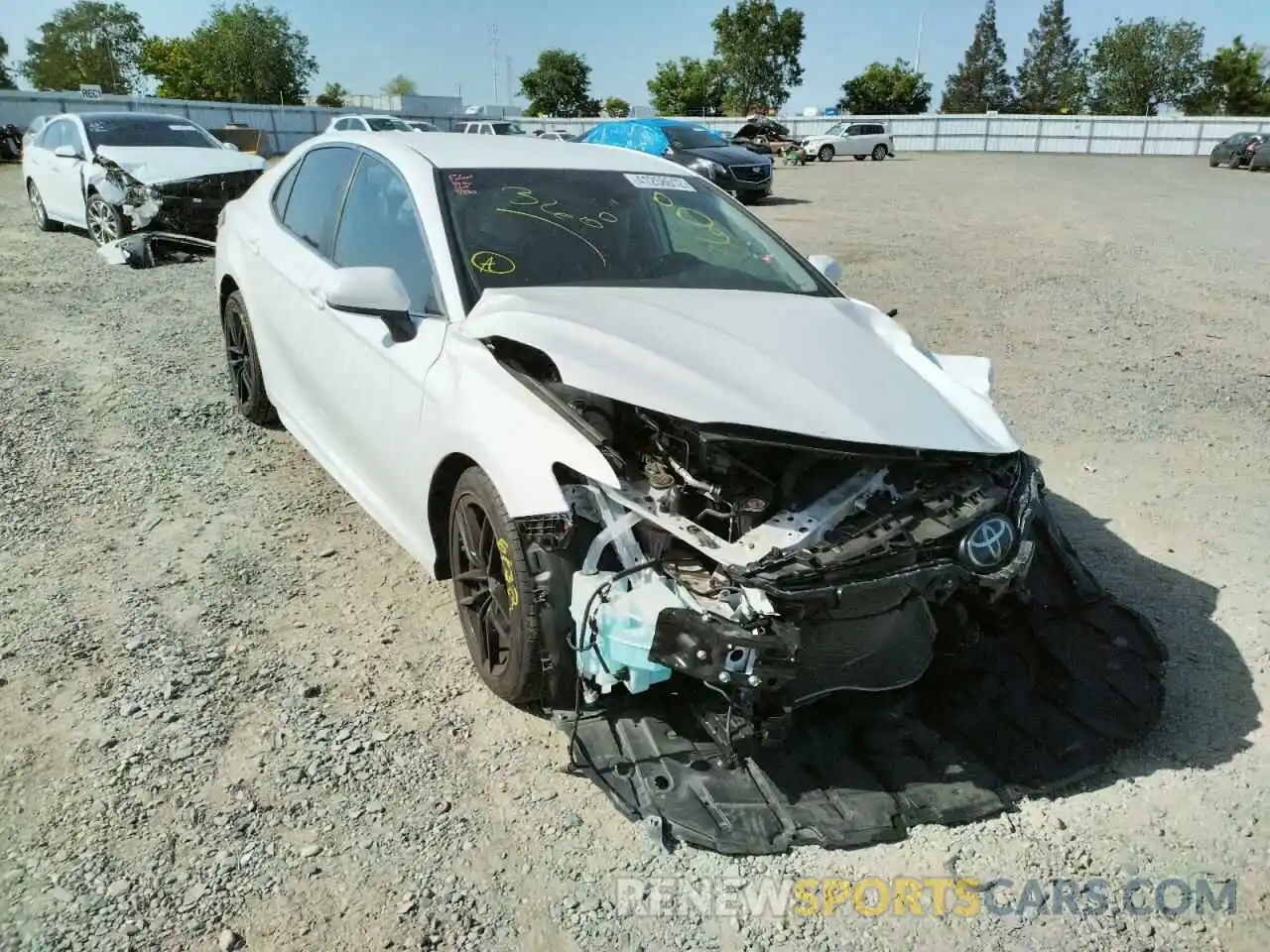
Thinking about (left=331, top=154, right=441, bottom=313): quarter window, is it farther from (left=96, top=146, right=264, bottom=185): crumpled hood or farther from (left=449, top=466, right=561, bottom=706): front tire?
(left=96, top=146, right=264, bottom=185): crumpled hood

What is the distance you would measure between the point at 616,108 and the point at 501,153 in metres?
71.7

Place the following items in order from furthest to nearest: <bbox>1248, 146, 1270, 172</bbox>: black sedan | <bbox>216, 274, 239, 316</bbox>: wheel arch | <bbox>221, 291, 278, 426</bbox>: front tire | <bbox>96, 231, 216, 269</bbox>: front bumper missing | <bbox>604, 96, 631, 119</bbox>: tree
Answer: <bbox>604, 96, 631, 119</bbox>: tree → <bbox>1248, 146, 1270, 172</bbox>: black sedan → <bbox>96, 231, 216, 269</bbox>: front bumper missing → <bbox>216, 274, 239, 316</bbox>: wheel arch → <bbox>221, 291, 278, 426</bbox>: front tire

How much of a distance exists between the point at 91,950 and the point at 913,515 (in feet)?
7.63

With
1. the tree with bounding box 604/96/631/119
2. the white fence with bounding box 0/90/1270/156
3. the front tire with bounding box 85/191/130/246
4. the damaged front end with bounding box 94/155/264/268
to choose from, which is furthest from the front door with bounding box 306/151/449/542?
the tree with bounding box 604/96/631/119

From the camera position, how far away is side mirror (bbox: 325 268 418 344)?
3.20 m

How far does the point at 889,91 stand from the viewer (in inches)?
2798

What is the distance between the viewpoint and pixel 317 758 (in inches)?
114

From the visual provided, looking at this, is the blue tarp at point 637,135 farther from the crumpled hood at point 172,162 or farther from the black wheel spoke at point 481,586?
the black wheel spoke at point 481,586

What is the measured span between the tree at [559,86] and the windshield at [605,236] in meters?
76.5

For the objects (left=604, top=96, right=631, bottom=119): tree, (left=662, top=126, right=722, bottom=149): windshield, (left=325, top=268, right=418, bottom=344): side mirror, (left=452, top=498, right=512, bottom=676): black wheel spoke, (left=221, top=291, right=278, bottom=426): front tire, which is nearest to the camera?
(left=452, top=498, right=512, bottom=676): black wheel spoke

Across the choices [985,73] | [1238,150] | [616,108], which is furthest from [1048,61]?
[1238,150]

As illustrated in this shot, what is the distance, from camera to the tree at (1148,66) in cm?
7162

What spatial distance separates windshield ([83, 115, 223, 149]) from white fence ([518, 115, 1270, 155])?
3183cm

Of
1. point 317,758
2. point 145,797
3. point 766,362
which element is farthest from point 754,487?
point 145,797
